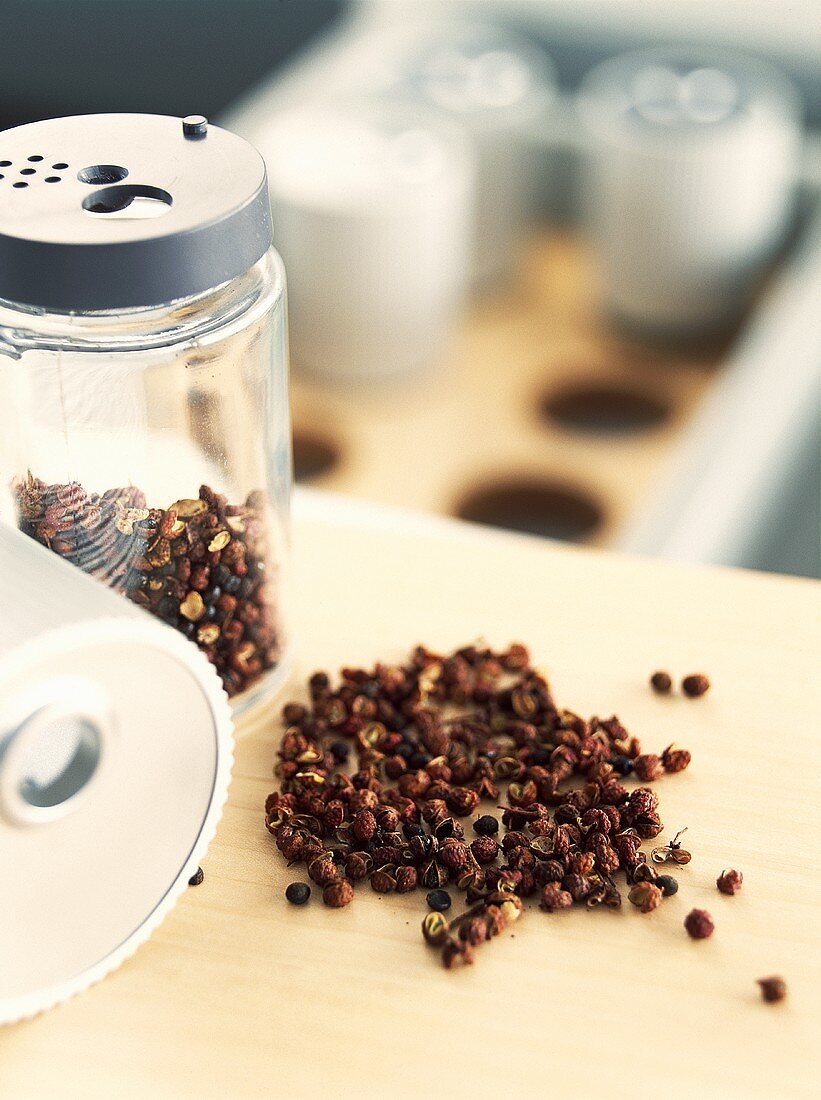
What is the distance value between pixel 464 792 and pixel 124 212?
0.29 meters

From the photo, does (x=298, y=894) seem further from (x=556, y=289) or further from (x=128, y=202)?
(x=556, y=289)

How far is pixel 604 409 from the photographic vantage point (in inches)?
61.2

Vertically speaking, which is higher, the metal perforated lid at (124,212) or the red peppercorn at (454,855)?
the metal perforated lid at (124,212)

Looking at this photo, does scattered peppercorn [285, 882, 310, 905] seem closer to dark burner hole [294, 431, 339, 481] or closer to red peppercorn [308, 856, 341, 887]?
red peppercorn [308, 856, 341, 887]

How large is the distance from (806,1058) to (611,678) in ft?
0.77

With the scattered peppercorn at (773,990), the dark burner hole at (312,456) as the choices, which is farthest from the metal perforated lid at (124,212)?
the dark burner hole at (312,456)

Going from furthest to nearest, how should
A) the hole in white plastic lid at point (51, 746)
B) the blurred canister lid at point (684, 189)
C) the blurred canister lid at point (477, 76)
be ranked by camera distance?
the blurred canister lid at point (477, 76), the blurred canister lid at point (684, 189), the hole in white plastic lid at point (51, 746)

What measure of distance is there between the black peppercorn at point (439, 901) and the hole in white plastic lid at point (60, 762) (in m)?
0.16

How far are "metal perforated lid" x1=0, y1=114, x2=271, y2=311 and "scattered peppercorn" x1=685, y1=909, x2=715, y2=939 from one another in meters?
0.32

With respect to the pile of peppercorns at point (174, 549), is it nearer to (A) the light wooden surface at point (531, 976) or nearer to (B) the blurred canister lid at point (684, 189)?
(A) the light wooden surface at point (531, 976)

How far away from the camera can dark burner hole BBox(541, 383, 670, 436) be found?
1525 mm

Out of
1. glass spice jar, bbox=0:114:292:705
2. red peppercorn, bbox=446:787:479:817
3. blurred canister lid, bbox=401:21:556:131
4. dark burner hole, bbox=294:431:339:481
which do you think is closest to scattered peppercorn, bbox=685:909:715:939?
red peppercorn, bbox=446:787:479:817

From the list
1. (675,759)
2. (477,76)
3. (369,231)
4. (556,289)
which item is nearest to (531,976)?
(675,759)

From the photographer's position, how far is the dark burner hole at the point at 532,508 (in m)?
1.40
